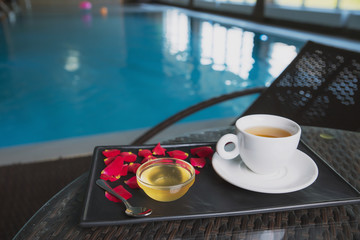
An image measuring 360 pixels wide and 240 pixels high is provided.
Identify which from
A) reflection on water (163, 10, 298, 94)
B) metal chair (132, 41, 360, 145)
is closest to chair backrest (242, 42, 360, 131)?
metal chair (132, 41, 360, 145)

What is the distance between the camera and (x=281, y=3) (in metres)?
7.42

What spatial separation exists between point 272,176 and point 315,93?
2.09ft

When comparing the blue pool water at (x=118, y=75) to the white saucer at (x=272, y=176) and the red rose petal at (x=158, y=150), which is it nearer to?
the red rose petal at (x=158, y=150)

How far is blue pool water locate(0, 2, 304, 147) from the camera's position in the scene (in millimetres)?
2476

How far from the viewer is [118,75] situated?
3480 mm

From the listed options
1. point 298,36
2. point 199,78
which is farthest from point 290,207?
point 298,36

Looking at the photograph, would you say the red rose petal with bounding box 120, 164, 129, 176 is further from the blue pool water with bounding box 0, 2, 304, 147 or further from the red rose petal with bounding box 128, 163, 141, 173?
the blue pool water with bounding box 0, 2, 304, 147

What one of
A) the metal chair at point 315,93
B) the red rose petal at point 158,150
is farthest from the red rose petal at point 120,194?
the metal chair at point 315,93

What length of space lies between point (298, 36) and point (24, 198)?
17.2 ft

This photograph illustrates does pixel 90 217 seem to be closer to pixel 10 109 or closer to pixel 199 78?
pixel 10 109

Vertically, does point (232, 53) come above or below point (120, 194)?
below

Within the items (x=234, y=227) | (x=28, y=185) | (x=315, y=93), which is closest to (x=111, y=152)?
(x=234, y=227)

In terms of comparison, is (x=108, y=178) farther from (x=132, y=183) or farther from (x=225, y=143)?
(x=225, y=143)

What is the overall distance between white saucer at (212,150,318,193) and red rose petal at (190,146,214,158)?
44 mm
